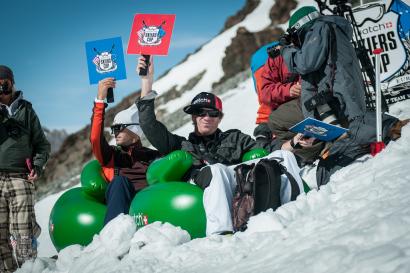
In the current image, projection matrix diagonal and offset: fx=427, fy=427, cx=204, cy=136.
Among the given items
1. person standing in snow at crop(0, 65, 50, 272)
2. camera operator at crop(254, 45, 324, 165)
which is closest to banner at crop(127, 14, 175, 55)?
camera operator at crop(254, 45, 324, 165)

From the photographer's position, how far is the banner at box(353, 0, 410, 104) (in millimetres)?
7312

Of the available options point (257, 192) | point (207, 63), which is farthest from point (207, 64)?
point (257, 192)

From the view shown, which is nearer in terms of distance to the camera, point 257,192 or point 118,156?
point 257,192

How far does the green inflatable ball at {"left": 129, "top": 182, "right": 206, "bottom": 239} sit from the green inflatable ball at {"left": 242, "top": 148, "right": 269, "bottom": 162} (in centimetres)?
78

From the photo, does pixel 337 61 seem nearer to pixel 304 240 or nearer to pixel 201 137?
pixel 201 137

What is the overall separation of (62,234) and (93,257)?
1.24 metres

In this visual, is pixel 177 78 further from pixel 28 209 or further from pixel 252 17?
pixel 28 209

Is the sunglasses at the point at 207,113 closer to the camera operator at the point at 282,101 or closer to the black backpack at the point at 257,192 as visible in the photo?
the camera operator at the point at 282,101

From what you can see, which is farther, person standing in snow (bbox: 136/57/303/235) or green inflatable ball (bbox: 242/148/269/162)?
person standing in snow (bbox: 136/57/303/235)

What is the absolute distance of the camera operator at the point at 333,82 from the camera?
3.96m

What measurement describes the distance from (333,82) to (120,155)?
2.45 meters

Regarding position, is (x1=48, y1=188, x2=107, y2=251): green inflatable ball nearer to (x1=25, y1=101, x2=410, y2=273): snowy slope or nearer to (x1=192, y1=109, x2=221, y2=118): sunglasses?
(x1=25, y1=101, x2=410, y2=273): snowy slope

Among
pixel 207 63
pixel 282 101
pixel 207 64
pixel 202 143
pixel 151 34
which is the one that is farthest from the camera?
pixel 207 63

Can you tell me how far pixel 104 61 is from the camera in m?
4.66
